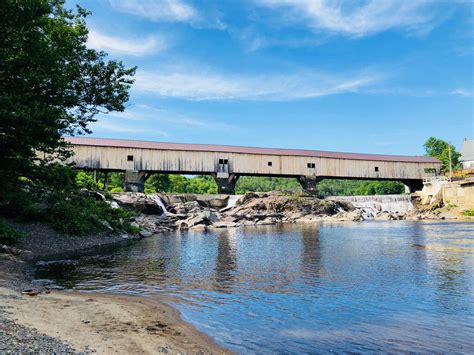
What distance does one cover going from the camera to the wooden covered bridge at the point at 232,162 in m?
42.7

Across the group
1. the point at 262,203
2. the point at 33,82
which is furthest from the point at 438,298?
the point at 262,203

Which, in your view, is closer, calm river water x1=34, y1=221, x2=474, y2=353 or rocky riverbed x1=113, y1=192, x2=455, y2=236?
calm river water x1=34, y1=221, x2=474, y2=353

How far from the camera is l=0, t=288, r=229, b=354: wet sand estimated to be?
5.07 meters

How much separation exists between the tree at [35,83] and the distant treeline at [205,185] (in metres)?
8.26

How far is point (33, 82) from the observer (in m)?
13.7

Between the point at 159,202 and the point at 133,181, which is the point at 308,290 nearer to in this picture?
the point at 159,202

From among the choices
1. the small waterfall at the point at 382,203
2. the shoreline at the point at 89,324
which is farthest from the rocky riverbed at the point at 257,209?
the shoreline at the point at 89,324

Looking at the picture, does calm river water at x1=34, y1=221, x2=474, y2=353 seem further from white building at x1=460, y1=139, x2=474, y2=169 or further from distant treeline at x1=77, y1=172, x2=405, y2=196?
white building at x1=460, y1=139, x2=474, y2=169

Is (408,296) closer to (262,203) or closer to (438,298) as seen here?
(438,298)

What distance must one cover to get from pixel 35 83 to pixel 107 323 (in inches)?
452

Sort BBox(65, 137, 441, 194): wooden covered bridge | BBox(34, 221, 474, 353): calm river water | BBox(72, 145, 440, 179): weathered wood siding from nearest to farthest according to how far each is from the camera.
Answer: BBox(34, 221, 474, 353): calm river water < BBox(72, 145, 440, 179): weathered wood siding < BBox(65, 137, 441, 194): wooden covered bridge

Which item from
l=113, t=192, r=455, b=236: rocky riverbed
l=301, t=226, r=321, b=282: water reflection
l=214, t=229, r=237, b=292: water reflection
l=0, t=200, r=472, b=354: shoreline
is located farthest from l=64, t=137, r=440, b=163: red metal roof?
l=0, t=200, r=472, b=354: shoreline

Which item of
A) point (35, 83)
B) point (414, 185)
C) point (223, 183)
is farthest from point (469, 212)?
point (35, 83)

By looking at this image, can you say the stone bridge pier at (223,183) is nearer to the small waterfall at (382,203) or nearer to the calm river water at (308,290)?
the small waterfall at (382,203)
